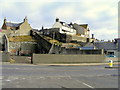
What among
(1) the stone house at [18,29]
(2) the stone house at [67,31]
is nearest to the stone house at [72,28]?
(2) the stone house at [67,31]

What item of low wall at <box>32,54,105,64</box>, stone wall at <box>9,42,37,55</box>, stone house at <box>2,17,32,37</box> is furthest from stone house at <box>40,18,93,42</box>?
low wall at <box>32,54,105,64</box>

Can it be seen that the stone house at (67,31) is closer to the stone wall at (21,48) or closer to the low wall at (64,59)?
the stone wall at (21,48)

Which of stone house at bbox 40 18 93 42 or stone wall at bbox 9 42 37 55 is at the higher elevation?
stone house at bbox 40 18 93 42

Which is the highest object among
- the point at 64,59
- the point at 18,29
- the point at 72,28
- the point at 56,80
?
the point at 72,28

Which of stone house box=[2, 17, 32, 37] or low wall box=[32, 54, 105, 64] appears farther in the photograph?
stone house box=[2, 17, 32, 37]

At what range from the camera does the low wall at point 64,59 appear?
30.3 metres

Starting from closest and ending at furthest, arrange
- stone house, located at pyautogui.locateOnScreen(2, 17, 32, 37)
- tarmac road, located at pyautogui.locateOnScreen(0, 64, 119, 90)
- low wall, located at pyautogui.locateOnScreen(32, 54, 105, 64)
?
tarmac road, located at pyautogui.locateOnScreen(0, 64, 119, 90) < low wall, located at pyautogui.locateOnScreen(32, 54, 105, 64) < stone house, located at pyautogui.locateOnScreen(2, 17, 32, 37)

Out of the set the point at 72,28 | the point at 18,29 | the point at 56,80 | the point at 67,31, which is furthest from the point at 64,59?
the point at 72,28

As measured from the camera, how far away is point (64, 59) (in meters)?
32.5

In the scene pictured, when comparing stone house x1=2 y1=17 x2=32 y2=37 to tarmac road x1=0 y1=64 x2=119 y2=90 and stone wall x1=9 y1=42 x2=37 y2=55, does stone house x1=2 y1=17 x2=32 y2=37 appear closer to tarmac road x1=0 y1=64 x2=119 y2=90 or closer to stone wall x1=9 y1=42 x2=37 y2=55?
stone wall x1=9 y1=42 x2=37 y2=55

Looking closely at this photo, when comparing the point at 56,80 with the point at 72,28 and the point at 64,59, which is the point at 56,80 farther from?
the point at 72,28

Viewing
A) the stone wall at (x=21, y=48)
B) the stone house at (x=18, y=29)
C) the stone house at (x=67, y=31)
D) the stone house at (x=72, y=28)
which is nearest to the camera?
the stone wall at (x=21, y=48)

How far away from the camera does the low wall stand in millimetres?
30272

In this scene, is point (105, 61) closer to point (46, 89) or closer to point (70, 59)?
point (70, 59)
